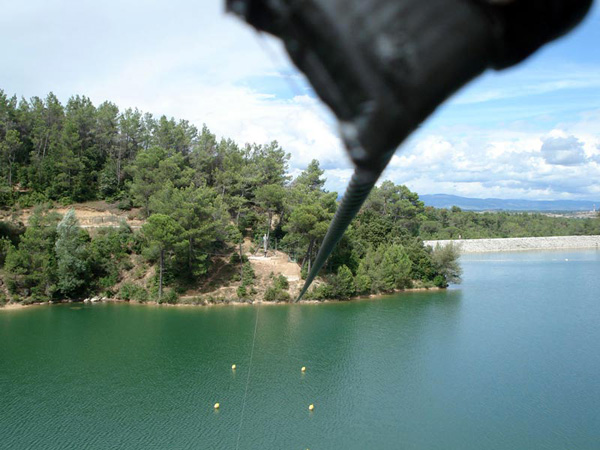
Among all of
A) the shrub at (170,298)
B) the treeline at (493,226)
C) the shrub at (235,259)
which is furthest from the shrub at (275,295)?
the treeline at (493,226)

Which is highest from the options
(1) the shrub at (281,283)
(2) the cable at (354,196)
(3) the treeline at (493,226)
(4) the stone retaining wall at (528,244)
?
(3) the treeline at (493,226)

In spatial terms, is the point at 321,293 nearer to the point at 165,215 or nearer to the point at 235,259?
the point at 235,259

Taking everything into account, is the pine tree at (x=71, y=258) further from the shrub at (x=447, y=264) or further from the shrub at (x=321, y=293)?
the shrub at (x=447, y=264)

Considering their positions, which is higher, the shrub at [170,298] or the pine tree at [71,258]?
the pine tree at [71,258]

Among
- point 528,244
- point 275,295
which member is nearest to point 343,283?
point 275,295

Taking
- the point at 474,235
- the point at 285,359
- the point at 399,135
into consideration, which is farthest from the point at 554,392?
the point at 474,235

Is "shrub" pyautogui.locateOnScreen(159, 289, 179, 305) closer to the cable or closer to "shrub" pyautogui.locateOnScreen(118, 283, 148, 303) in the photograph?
"shrub" pyautogui.locateOnScreen(118, 283, 148, 303)

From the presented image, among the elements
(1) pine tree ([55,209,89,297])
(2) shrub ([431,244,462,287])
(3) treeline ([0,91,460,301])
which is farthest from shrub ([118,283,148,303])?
(2) shrub ([431,244,462,287])
